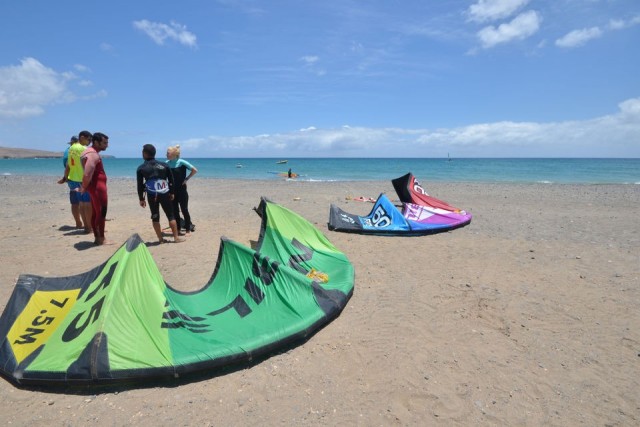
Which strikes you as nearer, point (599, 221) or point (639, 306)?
point (639, 306)

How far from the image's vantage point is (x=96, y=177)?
7176mm

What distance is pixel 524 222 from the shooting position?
422 inches

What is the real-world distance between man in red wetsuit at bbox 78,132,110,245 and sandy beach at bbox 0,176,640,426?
2.34ft

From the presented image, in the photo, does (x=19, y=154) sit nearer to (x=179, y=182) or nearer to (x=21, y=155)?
(x=21, y=155)

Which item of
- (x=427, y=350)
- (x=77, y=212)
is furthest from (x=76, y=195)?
(x=427, y=350)

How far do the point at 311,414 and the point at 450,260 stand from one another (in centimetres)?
475

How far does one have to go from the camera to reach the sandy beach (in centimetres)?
314

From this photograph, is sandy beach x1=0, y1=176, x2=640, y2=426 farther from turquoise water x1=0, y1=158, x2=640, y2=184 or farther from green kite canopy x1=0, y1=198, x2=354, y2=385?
turquoise water x1=0, y1=158, x2=640, y2=184

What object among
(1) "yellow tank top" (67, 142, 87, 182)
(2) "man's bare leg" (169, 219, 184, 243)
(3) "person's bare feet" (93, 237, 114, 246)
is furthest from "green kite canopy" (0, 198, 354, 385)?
(1) "yellow tank top" (67, 142, 87, 182)

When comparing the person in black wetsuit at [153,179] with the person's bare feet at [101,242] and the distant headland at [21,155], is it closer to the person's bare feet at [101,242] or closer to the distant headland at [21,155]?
the person's bare feet at [101,242]

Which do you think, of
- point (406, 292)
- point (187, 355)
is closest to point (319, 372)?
point (187, 355)

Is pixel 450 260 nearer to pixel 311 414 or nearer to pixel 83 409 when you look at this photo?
pixel 311 414

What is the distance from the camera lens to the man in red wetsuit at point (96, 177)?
7.01 metres

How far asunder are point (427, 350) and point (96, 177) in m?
6.44
